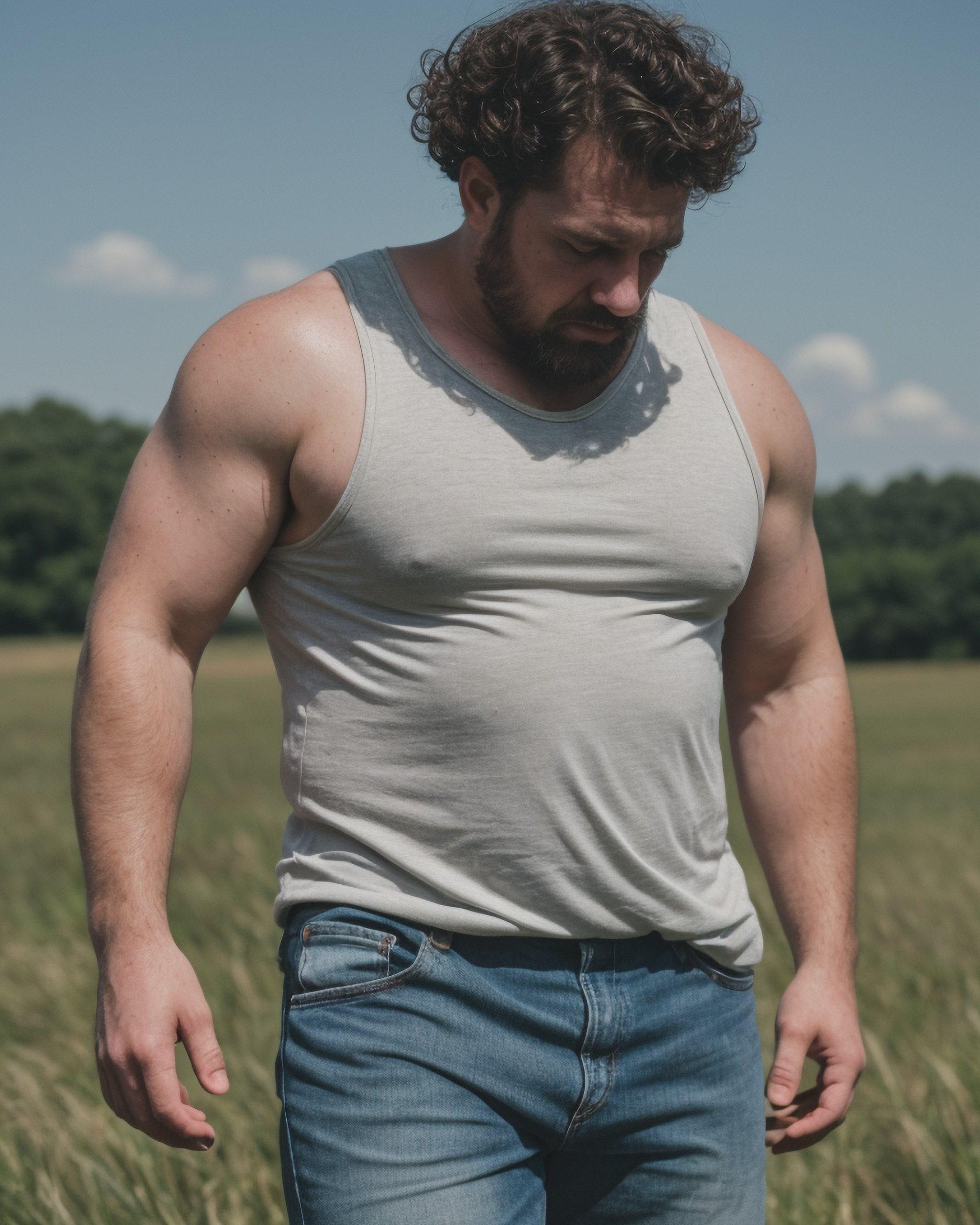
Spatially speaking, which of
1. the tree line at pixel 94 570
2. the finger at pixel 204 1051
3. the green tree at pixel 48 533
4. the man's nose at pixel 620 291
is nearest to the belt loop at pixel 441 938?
the finger at pixel 204 1051

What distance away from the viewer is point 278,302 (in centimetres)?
191

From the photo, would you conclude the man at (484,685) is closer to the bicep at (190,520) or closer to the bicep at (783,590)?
the bicep at (190,520)

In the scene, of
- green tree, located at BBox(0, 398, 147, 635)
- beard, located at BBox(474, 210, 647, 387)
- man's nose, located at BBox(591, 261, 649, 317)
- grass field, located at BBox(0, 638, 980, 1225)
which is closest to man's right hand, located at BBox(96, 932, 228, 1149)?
beard, located at BBox(474, 210, 647, 387)

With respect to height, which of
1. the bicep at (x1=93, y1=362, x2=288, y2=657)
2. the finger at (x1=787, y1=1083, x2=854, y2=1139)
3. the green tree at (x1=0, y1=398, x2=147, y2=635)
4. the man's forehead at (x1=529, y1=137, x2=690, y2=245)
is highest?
the green tree at (x1=0, y1=398, x2=147, y2=635)

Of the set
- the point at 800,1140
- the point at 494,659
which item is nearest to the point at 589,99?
the point at 494,659

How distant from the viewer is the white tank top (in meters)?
1.82

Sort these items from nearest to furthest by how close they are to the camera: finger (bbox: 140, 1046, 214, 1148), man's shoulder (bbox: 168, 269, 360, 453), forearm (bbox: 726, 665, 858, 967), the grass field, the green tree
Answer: finger (bbox: 140, 1046, 214, 1148), man's shoulder (bbox: 168, 269, 360, 453), forearm (bbox: 726, 665, 858, 967), the grass field, the green tree

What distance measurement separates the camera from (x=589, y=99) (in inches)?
75.7

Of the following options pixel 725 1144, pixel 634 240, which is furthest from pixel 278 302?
pixel 725 1144

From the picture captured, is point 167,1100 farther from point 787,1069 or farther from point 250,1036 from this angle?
point 250,1036

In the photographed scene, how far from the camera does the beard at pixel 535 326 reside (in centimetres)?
195

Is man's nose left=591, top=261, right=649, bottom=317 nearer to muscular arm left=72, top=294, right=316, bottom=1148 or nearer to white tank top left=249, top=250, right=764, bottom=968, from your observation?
white tank top left=249, top=250, right=764, bottom=968

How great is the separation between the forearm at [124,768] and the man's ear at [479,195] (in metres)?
0.77

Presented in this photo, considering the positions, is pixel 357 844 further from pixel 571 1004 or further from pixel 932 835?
pixel 932 835
